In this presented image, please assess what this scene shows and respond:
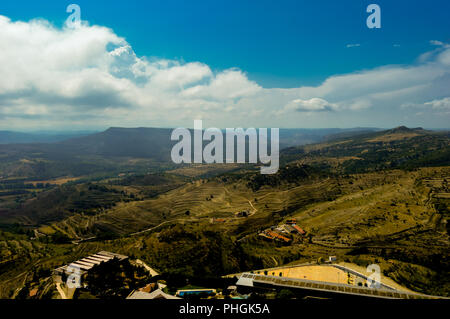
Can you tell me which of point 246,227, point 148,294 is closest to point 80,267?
point 148,294

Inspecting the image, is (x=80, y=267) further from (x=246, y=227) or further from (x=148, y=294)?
(x=246, y=227)

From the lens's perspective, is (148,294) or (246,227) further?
(246,227)

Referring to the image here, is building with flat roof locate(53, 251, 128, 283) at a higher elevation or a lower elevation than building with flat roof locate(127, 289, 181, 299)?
lower

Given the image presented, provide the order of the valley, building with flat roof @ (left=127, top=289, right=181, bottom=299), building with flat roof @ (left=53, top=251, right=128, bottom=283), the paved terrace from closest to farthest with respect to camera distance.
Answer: the paved terrace < building with flat roof @ (left=127, top=289, right=181, bottom=299) < building with flat roof @ (left=53, top=251, right=128, bottom=283) < the valley

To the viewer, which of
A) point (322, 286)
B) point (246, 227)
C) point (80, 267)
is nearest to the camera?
point (322, 286)

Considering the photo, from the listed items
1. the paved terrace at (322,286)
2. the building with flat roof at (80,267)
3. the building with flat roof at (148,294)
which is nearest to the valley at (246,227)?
the building with flat roof at (80,267)

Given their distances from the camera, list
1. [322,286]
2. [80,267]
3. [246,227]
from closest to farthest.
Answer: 1. [322,286]
2. [80,267]
3. [246,227]

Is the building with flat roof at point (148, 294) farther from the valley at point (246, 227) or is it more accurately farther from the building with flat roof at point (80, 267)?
the building with flat roof at point (80, 267)

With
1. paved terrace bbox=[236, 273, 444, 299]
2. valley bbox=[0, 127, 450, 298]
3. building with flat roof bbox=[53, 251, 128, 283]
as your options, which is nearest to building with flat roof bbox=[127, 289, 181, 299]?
valley bbox=[0, 127, 450, 298]

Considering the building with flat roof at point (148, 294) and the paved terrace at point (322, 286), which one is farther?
the building with flat roof at point (148, 294)

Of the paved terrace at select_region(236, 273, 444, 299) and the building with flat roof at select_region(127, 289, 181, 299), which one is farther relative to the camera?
the building with flat roof at select_region(127, 289, 181, 299)

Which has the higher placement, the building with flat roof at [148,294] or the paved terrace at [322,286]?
the paved terrace at [322,286]

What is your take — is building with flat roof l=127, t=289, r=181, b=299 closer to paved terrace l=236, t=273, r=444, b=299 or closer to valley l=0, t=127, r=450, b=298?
valley l=0, t=127, r=450, b=298
